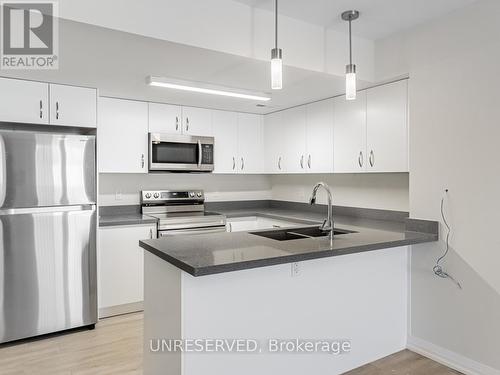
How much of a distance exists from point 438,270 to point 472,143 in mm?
917

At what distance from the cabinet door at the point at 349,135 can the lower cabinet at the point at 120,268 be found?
2.01 metres

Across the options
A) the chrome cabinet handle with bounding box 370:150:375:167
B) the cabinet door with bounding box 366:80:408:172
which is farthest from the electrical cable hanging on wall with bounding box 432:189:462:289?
the chrome cabinet handle with bounding box 370:150:375:167

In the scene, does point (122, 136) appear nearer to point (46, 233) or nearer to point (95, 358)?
point (46, 233)

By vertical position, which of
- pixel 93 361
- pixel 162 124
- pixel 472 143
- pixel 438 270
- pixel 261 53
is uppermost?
pixel 261 53

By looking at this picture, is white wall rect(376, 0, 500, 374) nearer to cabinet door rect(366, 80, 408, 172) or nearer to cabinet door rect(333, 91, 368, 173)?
cabinet door rect(366, 80, 408, 172)

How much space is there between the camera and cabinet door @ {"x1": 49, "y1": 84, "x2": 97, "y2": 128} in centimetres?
301

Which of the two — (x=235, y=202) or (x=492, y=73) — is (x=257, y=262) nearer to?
(x=492, y=73)

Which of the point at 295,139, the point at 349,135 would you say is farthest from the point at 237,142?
the point at 349,135

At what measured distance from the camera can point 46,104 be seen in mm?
2965

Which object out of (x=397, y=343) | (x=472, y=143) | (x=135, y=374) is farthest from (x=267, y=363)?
(x=472, y=143)

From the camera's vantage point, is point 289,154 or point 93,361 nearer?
point 93,361

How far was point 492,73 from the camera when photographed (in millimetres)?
2273

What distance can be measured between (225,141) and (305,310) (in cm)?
260

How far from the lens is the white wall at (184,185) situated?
3967mm
